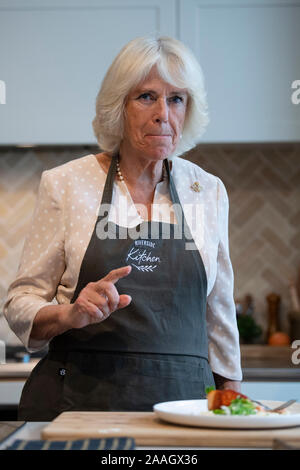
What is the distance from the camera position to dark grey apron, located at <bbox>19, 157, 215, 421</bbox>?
4.49 ft

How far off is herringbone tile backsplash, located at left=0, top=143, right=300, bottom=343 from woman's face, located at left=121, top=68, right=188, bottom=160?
1.45m

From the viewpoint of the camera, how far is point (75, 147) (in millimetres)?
2871

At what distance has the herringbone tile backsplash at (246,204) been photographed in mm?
2984

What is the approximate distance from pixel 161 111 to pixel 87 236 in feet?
1.05

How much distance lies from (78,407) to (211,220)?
51cm

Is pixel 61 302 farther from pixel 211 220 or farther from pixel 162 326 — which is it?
pixel 211 220

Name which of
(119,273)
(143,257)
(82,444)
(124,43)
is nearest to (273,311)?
(124,43)

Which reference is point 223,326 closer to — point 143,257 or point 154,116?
point 143,257

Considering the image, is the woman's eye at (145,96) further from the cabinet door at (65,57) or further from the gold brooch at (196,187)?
the cabinet door at (65,57)

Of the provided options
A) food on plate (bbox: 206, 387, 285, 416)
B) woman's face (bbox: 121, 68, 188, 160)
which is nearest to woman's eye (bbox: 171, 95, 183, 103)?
woman's face (bbox: 121, 68, 188, 160)

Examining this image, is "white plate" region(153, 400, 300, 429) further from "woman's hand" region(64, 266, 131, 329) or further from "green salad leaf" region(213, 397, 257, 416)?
"woman's hand" region(64, 266, 131, 329)

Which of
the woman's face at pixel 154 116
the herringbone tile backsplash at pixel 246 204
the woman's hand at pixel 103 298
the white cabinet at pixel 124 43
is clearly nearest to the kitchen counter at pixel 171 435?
the woman's hand at pixel 103 298

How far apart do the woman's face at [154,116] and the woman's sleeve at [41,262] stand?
216 millimetres
